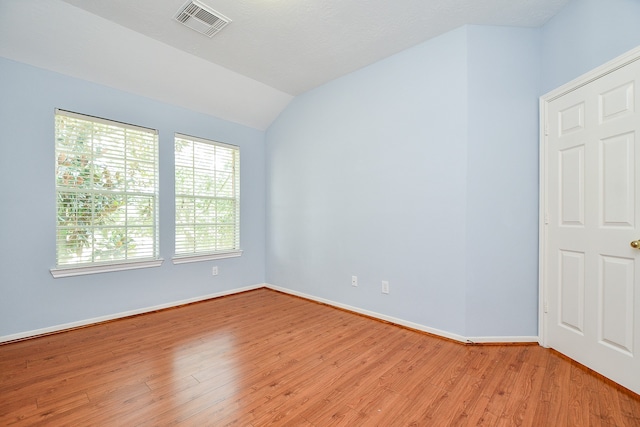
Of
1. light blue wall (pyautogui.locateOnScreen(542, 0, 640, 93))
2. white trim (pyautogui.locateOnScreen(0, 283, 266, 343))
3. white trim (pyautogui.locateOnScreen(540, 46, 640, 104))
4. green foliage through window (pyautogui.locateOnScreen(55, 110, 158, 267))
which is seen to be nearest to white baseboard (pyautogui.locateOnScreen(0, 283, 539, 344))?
white trim (pyautogui.locateOnScreen(0, 283, 266, 343))

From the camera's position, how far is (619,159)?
1.93 metres

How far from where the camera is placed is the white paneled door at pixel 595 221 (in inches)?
73.0

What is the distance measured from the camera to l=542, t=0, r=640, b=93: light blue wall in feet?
6.16

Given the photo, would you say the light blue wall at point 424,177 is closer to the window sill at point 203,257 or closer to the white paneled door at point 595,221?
the white paneled door at point 595,221

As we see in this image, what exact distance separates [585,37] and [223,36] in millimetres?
3128

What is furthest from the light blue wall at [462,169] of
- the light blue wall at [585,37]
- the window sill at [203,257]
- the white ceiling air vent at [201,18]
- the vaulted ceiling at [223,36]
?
the window sill at [203,257]

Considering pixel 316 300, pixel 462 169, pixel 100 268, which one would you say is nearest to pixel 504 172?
pixel 462 169

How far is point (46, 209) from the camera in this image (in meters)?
2.73

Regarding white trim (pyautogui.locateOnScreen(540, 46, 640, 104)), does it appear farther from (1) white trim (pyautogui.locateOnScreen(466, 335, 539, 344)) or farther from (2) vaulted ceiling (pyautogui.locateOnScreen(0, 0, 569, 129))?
(1) white trim (pyautogui.locateOnScreen(466, 335, 539, 344))

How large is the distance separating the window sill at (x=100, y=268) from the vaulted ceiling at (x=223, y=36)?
2.01 metres

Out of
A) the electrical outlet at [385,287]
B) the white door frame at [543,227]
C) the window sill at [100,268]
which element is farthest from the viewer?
the electrical outlet at [385,287]

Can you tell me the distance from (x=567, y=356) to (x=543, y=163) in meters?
1.64

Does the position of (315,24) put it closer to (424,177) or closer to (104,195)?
(424,177)

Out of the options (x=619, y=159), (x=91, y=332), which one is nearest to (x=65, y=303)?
(x=91, y=332)
